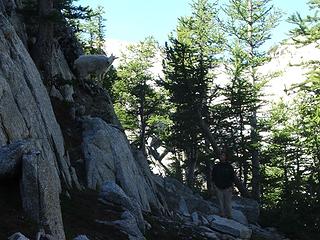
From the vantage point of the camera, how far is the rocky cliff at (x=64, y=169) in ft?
22.0

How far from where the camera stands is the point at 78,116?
1711 centimetres

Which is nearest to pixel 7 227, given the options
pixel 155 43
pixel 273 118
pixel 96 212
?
pixel 96 212

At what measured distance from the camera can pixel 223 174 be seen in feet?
52.0

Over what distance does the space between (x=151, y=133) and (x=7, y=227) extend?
3639cm

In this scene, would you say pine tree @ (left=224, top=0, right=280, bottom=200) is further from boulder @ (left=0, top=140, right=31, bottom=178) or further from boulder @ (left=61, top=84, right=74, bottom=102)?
boulder @ (left=0, top=140, right=31, bottom=178)

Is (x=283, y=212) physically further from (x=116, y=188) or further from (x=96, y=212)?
(x=96, y=212)

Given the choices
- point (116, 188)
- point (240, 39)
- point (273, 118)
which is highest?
point (240, 39)

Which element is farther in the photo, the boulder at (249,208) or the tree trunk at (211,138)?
the tree trunk at (211,138)

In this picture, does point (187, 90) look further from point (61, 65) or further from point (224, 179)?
point (224, 179)

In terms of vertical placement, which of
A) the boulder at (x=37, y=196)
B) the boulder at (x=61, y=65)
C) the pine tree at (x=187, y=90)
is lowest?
the boulder at (x=37, y=196)

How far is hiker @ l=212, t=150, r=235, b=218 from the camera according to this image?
51.6ft

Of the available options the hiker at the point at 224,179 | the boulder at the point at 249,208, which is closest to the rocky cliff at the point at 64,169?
the hiker at the point at 224,179

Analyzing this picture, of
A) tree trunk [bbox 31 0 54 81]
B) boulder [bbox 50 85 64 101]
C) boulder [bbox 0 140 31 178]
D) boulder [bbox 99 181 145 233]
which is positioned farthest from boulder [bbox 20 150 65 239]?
boulder [bbox 50 85 64 101]

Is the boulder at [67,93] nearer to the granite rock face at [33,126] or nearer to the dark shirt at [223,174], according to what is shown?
the granite rock face at [33,126]
